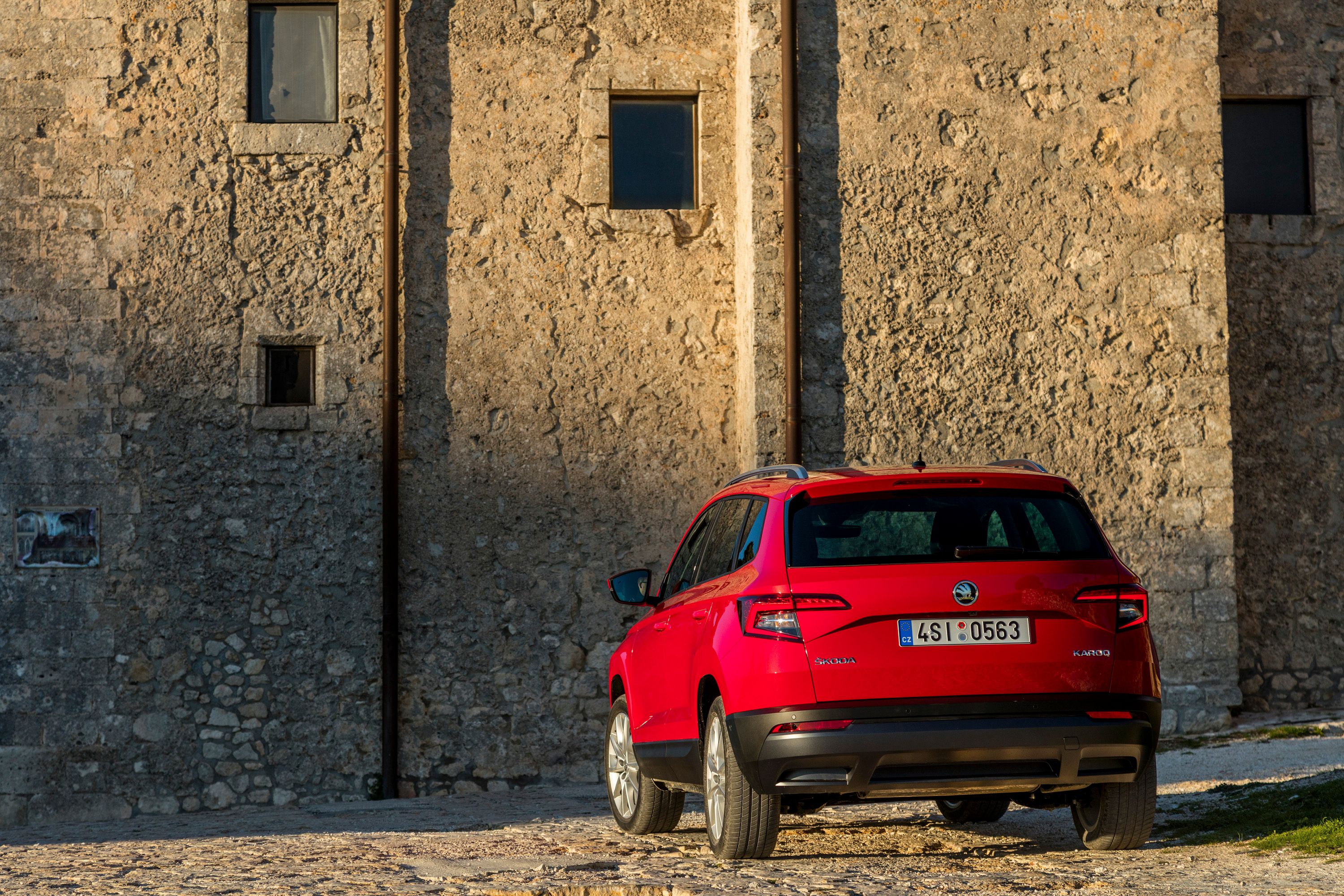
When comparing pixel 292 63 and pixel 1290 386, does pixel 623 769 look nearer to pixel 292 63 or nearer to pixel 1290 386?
pixel 292 63

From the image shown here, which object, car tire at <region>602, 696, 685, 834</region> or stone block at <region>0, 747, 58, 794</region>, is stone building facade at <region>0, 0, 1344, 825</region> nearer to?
stone block at <region>0, 747, 58, 794</region>

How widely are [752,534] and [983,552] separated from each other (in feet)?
3.06

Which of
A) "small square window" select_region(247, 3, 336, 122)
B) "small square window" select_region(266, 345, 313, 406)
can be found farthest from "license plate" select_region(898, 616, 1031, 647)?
"small square window" select_region(247, 3, 336, 122)

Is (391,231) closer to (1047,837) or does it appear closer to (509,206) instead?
(509,206)

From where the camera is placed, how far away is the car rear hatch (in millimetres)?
5105

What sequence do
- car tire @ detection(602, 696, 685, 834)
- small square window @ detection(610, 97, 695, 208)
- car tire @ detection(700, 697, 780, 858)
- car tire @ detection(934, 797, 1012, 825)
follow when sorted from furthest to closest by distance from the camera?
small square window @ detection(610, 97, 695, 208) → car tire @ detection(934, 797, 1012, 825) → car tire @ detection(602, 696, 685, 834) → car tire @ detection(700, 697, 780, 858)

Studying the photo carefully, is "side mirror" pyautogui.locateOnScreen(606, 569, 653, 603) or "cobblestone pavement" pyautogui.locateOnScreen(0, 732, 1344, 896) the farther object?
"side mirror" pyautogui.locateOnScreen(606, 569, 653, 603)

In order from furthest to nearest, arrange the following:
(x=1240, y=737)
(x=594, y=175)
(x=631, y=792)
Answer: (x=594, y=175) → (x=1240, y=737) → (x=631, y=792)

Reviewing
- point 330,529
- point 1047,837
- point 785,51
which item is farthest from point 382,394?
point 1047,837

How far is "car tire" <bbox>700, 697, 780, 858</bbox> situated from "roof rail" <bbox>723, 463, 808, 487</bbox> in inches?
38.5

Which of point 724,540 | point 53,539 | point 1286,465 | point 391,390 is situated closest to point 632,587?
point 724,540

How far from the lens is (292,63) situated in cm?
1085

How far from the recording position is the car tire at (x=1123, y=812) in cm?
562

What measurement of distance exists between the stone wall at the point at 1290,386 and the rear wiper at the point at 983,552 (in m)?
6.55
